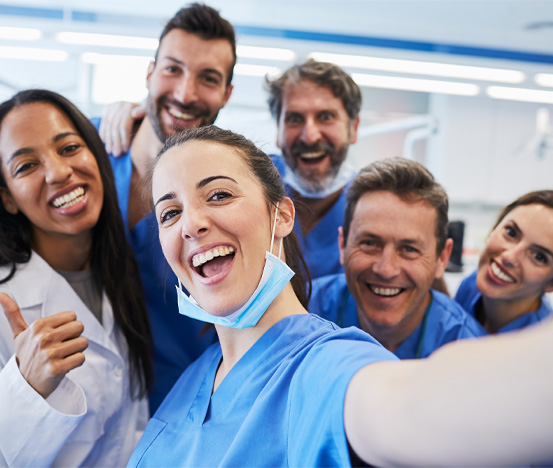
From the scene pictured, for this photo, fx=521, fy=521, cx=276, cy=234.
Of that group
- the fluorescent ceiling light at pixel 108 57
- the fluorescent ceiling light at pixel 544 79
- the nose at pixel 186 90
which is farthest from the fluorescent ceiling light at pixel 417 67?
the nose at pixel 186 90

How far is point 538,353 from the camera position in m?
0.50

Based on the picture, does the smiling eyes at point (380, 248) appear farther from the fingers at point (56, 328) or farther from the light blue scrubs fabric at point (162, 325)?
the fingers at point (56, 328)

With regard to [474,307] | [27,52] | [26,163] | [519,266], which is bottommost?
[474,307]

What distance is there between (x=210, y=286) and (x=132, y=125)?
1.27m

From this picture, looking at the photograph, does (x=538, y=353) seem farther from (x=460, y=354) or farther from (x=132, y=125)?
(x=132, y=125)

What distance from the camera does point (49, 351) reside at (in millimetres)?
1226

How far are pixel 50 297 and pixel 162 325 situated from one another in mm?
436

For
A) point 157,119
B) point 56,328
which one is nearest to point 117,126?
point 157,119

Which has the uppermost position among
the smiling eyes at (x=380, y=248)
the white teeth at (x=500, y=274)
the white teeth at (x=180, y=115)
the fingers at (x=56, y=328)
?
the white teeth at (x=180, y=115)

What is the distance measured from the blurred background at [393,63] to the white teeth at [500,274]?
2.87 meters

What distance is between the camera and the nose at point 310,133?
2.18m

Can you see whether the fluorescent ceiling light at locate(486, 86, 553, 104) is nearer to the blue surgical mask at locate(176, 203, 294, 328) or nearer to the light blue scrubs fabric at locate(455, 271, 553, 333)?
the light blue scrubs fabric at locate(455, 271, 553, 333)

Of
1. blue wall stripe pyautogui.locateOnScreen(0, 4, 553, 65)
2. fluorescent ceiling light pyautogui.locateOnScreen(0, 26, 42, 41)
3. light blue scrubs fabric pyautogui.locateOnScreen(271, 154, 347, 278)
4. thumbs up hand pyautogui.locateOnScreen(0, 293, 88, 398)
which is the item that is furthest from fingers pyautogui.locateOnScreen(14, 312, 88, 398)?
blue wall stripe pyautogui.locateOnScreen(0, 4, 553, 65)

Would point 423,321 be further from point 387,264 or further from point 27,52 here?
point 27,52
